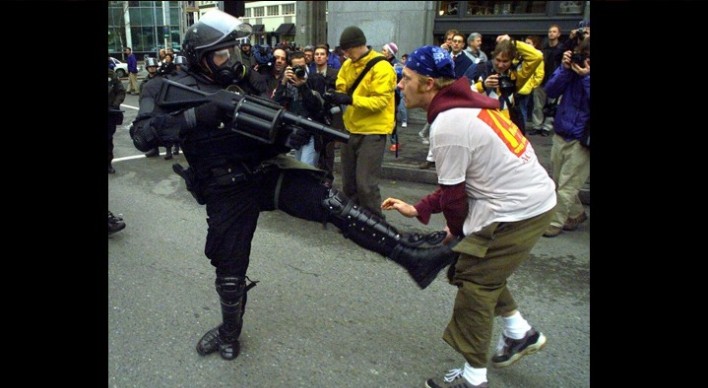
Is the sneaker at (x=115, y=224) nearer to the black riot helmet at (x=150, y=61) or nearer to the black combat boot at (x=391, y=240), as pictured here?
the black riot helmet at (x=150, y=61)

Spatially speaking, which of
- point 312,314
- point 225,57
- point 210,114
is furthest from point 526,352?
point 225,57

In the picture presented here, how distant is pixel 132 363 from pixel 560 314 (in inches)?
105

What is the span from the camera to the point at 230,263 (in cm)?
274

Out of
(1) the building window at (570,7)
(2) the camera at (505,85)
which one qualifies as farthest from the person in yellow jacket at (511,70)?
(1) the building window at (570,7)

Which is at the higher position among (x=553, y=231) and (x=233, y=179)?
(x=233, y=179)

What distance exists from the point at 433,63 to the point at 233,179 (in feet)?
3.76

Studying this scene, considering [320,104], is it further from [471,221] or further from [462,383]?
[462,383]

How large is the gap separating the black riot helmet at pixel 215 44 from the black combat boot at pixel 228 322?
107 cm

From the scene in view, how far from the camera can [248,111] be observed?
2.37 m

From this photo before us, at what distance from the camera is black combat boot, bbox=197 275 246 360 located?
278cm

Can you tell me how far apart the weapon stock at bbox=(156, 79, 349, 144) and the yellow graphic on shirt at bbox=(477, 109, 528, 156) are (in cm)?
69

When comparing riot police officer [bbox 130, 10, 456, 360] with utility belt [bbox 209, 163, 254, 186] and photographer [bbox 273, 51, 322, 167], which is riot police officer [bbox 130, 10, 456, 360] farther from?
photographer [bbox 273, 51, 322, 167]

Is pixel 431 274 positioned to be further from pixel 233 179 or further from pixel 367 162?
pixel 367 162
